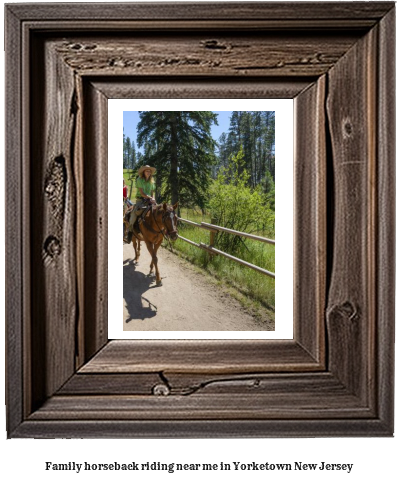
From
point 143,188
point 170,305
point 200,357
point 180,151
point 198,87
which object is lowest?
point 200,357

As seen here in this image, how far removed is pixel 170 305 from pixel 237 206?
1.36 feet

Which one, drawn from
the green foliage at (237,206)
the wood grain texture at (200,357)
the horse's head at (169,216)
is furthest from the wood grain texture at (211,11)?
the wood grain texture at (200,357)

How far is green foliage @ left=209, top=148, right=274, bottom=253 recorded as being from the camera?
150 cm

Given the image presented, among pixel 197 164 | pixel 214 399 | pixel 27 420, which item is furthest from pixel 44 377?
pixel 197 164

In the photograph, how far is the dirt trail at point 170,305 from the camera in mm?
1489

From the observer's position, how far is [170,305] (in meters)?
1.50

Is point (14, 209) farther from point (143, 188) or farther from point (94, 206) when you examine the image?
point (143, 188)

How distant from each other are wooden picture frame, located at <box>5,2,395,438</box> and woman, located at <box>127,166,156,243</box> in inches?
3.7

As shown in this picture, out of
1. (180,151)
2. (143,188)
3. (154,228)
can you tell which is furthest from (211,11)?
(154,228)

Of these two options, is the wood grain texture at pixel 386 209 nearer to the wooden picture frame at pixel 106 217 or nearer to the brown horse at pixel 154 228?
the wooden picture frame at pixel 106 217

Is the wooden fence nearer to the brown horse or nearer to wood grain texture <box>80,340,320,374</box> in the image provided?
the brown horse

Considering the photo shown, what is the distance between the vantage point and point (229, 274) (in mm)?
1526

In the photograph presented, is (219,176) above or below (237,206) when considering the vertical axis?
above

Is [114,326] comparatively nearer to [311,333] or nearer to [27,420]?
[27,420]
